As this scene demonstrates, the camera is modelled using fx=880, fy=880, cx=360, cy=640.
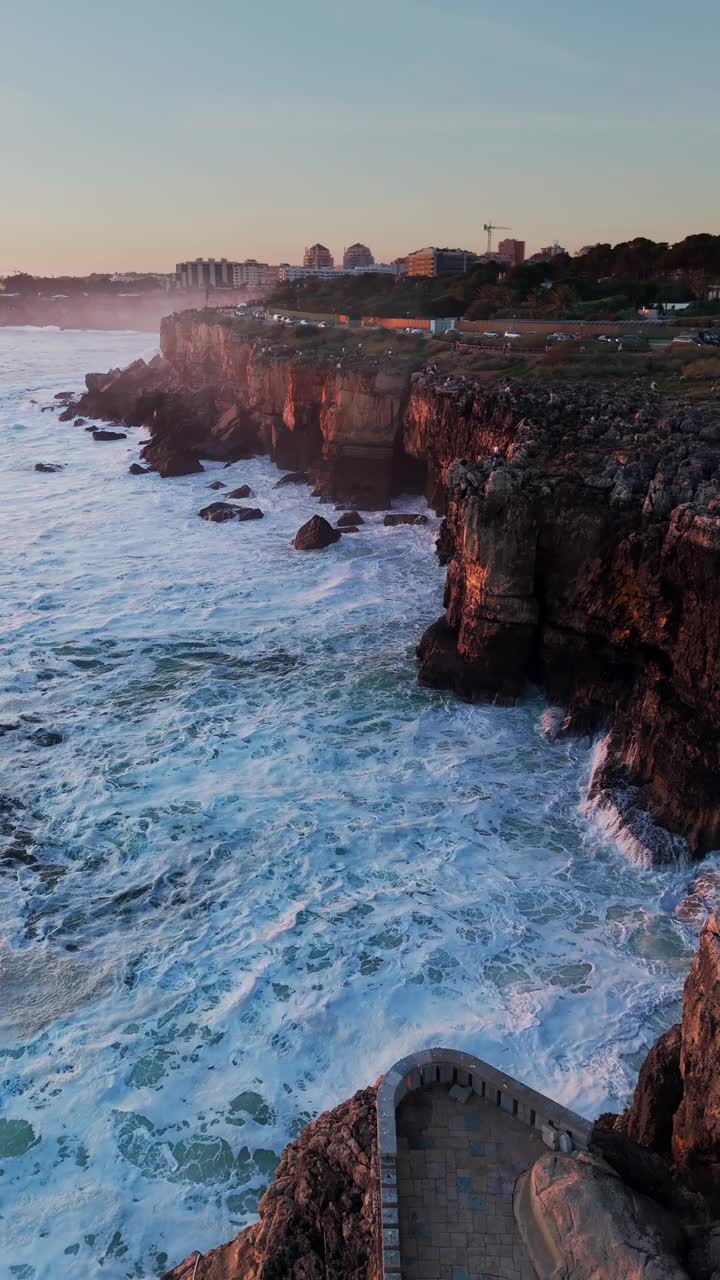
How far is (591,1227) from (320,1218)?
1.78 meters

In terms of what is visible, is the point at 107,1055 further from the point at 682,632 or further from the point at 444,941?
the point at 682,632

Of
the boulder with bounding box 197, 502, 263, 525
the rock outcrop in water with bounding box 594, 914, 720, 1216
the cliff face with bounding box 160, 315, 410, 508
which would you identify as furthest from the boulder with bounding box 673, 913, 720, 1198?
the cliff face with bounding box 160, 315, 410, 508

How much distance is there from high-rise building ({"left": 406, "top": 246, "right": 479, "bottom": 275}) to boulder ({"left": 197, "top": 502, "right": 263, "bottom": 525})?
268 feet

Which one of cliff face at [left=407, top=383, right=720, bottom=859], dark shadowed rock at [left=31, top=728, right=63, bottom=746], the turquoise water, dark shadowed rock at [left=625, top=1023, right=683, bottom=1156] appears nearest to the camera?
dark shadowed rock at [left=625, top=1023, right=683, bottom=1156]

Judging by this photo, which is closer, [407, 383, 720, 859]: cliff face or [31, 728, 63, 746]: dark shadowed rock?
[407, 383, 720, 859]: cliff face

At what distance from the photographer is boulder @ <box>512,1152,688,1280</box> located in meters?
4.64

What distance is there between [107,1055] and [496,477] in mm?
10222

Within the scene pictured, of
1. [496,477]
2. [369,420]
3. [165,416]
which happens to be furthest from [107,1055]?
[165,416]

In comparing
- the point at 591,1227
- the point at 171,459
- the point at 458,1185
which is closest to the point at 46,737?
the point at 458,1185

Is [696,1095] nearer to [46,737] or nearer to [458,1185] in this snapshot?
[458,1185]

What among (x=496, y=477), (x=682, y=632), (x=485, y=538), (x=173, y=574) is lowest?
(x=173, y=574)

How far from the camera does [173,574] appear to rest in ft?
77.5

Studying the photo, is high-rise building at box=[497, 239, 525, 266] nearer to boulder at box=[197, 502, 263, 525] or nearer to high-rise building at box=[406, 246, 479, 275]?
high-rise building at box=[406, 246, 479, 275]

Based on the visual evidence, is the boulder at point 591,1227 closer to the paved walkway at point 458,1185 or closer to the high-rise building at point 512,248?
the paved walkway at point 458,1185
